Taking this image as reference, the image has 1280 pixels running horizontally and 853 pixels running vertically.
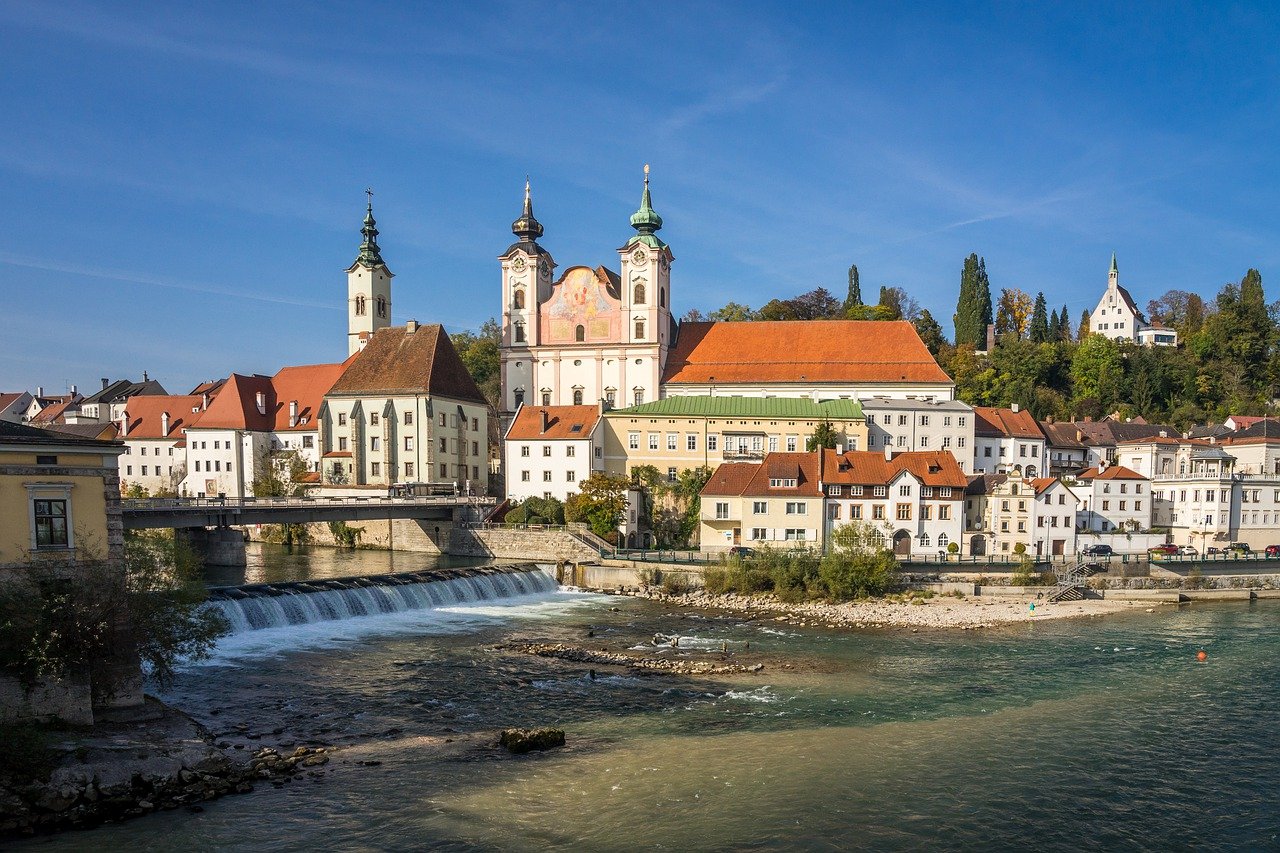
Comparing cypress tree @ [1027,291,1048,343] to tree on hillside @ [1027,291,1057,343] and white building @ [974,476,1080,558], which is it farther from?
white building @ [974,476,1080,558]

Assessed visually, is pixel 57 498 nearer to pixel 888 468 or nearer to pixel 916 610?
pixel 916 610

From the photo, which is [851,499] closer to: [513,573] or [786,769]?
[513,573]

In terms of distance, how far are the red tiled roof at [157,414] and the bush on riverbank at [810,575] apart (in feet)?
200

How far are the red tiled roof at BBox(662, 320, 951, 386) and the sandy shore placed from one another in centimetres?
2718

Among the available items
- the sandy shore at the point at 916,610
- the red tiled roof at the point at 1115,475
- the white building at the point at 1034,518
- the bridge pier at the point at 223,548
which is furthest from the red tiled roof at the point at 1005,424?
the bridge pier at the point at 223,548

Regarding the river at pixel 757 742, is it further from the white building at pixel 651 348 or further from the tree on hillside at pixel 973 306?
the tree on hillside at pixel 973 306

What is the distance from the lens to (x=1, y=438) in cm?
1922

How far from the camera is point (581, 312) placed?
238 feet

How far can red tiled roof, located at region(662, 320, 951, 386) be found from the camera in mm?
68438

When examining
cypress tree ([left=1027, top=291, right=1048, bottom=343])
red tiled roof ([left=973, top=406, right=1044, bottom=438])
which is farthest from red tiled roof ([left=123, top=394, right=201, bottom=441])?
cypress tree ([left=1027, top=291, right=1048, bottom=343])

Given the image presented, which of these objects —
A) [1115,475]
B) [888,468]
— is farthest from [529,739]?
[1115,475]

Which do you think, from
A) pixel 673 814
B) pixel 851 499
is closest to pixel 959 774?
pixel 673 814

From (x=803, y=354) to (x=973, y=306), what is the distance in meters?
46.4

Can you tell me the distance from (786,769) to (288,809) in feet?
36.7
